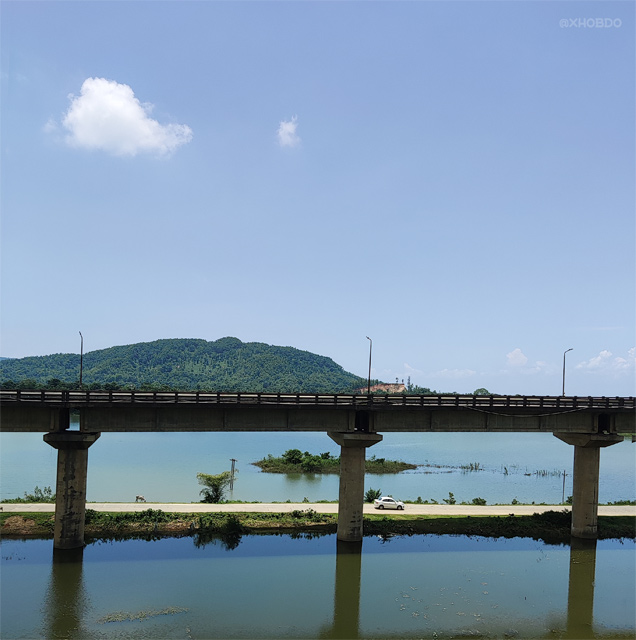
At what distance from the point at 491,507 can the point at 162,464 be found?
4945 cm

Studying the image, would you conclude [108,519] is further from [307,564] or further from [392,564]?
[392,564]

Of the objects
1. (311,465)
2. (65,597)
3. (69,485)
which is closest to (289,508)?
(69,485)

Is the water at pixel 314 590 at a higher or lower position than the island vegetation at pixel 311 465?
higher

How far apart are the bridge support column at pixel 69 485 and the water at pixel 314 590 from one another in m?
1.24

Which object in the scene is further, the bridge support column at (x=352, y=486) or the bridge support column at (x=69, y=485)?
the bridge support column at (x=352, y=486)

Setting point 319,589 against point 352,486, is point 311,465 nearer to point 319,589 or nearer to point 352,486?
point 352,486

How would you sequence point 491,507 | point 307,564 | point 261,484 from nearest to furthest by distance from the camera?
1. point 307,564
2. point 491,507
3. point 261,484

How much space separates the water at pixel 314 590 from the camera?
71.3 ft

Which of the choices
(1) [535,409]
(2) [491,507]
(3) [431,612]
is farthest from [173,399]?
(2) [491,507]

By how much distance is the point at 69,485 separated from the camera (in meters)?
30.0

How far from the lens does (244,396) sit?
32.2m

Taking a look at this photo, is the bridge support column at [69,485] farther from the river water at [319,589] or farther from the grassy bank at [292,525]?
the grassy bank at [292,525]

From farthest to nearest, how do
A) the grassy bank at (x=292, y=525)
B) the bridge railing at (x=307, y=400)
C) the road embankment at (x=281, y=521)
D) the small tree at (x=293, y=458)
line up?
the small tree at (x=293, y=458), the road embankment at (x=281, y=521), the grassy bank at (x=292, y=525), the bridge railing at (x=307, y=400)

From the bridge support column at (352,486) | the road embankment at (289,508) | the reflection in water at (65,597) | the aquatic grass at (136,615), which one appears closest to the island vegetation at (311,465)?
the road embankment at (289,508)
